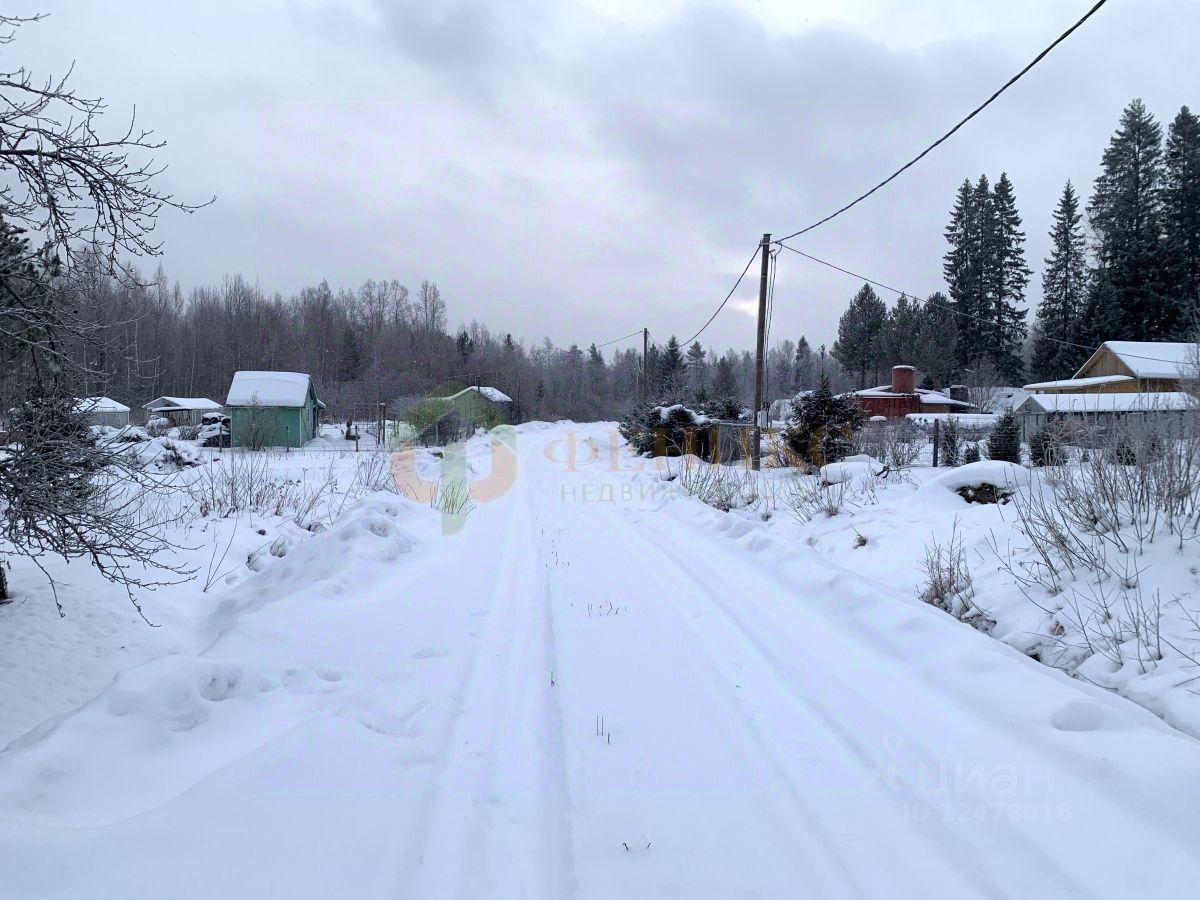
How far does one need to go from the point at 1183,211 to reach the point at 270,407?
61366 millimetres

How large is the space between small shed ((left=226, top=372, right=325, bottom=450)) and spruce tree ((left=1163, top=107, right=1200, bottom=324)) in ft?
189

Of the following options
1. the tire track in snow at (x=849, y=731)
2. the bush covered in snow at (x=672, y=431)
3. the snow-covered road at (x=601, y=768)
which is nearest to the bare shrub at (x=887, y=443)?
the bush covered in snow at (x=672, y=431)

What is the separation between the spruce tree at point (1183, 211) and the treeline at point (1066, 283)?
0.23 ft

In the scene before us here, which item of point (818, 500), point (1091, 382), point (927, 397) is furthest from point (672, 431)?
point (927, 397)

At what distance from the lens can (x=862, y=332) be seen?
65.6 m

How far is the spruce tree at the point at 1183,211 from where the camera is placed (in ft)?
140

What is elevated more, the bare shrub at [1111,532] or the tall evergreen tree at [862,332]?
the tall evergreen tree at [862,332]

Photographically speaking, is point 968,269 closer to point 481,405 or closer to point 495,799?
point 481,405

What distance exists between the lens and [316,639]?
16.4 ft

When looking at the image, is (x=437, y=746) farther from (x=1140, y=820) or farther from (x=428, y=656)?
(x=1140, y=820)

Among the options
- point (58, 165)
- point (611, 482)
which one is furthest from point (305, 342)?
point (58, 165)

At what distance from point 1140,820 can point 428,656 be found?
4294 mm

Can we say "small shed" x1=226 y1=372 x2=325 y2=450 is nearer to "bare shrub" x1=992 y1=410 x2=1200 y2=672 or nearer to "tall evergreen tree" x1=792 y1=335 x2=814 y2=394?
"bare shrub" x1=992 y1=410 x2=1200 y2=672

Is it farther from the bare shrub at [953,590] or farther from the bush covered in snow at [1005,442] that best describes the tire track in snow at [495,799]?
the bush covered in snow at [1005,442]
